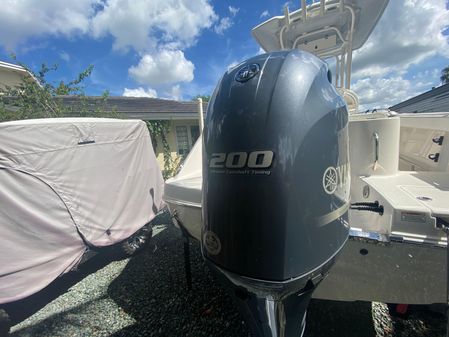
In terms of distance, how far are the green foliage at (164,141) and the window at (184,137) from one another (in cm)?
49

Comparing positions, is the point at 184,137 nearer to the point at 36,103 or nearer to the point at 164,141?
the point at 164,141

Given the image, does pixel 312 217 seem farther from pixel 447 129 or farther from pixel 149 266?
pixel 149 266

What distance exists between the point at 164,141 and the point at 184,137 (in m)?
0.88

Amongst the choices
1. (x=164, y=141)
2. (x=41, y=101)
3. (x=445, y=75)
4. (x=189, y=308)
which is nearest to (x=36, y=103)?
(x=41, y=101)

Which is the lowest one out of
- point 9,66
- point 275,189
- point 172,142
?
point 275,189

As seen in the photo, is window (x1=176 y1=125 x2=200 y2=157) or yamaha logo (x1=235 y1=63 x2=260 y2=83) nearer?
yamaha logo (x1=235 y1=63 x2=260 y2=83)

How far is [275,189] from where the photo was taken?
87 centimetres

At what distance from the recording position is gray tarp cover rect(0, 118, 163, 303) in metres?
2.08

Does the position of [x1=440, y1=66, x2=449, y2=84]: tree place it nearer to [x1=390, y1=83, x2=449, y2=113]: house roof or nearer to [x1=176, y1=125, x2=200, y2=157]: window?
[x1=390, y1=83, x2=449, y2=113]: house roof

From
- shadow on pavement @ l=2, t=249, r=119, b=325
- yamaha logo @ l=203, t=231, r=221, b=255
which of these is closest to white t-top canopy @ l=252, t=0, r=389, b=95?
yamaha logo @ l=203, t=231, r=221, b=255

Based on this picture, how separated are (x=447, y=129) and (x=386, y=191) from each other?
2.85 ft

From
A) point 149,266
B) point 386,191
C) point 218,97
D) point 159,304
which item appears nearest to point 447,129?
point 386,191

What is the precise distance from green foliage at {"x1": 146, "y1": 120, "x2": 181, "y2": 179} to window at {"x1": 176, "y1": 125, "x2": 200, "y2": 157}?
0.49m

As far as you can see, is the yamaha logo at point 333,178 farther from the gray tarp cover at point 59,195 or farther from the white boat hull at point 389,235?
the gray tarp cover at point 59,195
